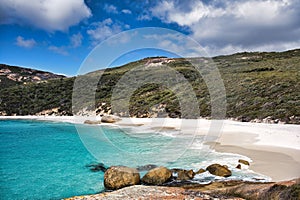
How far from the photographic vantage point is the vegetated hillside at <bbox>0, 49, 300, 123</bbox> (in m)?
32.6

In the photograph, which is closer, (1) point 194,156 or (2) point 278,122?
(1) point 194,156

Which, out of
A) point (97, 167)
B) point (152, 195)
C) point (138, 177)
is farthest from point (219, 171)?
point (97, 167)

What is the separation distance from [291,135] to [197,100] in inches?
980

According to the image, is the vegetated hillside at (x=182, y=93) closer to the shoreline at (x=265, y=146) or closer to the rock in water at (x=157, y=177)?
the shoreline at (x=265, y=146)

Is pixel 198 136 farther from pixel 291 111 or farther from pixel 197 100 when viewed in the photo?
pixel 197 100

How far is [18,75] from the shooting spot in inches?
4250

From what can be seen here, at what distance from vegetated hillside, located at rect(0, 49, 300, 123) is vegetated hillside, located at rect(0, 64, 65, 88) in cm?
2863

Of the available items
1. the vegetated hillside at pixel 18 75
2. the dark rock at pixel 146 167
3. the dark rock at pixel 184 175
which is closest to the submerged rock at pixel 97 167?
the dark rock at pixel 146 167

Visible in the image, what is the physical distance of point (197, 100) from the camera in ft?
147

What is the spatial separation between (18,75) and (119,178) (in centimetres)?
11059

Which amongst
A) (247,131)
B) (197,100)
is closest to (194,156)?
(247,131)

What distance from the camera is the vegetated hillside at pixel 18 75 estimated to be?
96775mm

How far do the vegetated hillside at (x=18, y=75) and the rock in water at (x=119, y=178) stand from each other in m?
91.9

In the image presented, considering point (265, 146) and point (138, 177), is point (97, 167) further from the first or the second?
point (265, 146)
